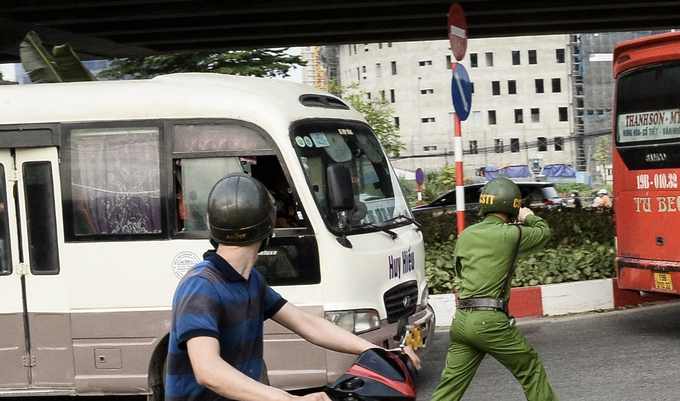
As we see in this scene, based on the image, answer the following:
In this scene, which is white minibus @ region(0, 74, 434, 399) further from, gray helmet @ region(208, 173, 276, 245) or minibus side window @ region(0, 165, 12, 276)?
gray helmet @ region(208, 173, 276, 245)

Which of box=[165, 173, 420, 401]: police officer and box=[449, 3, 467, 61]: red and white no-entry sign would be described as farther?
box=[449, 3, 467, 61]: red and white no-entry sign

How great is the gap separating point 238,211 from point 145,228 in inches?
144

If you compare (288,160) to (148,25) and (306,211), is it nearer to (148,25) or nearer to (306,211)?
(306,211)

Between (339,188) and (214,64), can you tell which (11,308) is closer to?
(339,188)

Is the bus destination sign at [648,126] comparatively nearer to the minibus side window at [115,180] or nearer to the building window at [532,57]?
the minibus side window at [115,180]

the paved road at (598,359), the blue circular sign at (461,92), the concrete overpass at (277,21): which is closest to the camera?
the paved road at (598,359)

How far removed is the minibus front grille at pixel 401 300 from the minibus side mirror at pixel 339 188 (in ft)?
2.53

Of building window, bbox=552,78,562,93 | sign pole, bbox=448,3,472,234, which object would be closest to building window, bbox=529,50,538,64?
building window, bbox=552,78,562,93

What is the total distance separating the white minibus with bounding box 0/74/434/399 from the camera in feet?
19.4

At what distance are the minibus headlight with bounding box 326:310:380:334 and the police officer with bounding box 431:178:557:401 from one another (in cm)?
99

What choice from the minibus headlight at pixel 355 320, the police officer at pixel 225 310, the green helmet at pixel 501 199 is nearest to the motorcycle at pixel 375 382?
the police officer at pixel 225 310

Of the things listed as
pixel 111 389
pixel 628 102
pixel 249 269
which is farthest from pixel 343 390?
pixel 628 102

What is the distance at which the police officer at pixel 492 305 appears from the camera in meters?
4.87

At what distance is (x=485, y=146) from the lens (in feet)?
250
